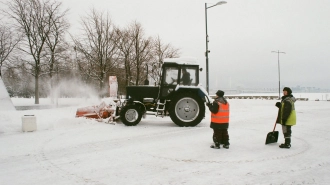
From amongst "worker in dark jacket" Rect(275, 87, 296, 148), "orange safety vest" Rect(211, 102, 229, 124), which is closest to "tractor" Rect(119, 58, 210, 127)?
"orange safety vest" Rect(211, 102, 229, 124)

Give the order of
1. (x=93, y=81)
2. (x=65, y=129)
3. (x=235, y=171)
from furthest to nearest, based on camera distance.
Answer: (x=93, y=81) < (x=65, y=129) < (x=235, y=171)

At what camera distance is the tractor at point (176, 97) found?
9539mm

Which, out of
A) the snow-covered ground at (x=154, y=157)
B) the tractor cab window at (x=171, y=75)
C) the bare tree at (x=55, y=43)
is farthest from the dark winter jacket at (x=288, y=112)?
the bare tree at (x=55, y=43)

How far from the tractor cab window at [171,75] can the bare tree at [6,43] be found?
1965 centimetres

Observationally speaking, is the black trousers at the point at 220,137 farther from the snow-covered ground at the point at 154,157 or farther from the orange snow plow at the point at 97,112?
the orange snow plow at the point at 97,112

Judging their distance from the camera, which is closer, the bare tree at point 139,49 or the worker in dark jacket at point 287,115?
the worker in dark jacket at point 287,115

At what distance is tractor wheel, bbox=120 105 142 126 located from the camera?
31.2 ft

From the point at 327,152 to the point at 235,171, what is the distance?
9.48ft

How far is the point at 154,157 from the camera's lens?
559 cm

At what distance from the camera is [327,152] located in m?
6.05

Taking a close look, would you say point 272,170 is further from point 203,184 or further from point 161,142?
point 161,142

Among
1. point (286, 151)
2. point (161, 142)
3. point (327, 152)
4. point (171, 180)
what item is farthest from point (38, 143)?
point (327, 152)

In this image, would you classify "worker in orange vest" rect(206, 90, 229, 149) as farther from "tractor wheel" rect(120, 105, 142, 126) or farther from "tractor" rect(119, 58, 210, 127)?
"tractor wheel" rect(120, 105, 142, 126)

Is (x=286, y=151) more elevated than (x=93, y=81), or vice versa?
(x=93, y=81)
